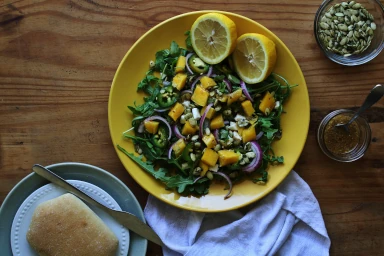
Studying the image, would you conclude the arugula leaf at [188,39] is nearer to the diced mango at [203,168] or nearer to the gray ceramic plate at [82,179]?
the diced mango at [203,168]

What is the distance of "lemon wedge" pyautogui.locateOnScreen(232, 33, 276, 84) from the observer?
174 centimetres

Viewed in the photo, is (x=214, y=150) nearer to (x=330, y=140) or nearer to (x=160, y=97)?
(x=160, y=97)

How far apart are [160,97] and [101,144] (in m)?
0.37

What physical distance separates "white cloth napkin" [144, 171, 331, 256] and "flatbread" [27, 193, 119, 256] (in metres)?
0.23

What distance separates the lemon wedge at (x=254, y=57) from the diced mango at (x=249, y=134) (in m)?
0.21

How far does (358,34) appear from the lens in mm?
1892

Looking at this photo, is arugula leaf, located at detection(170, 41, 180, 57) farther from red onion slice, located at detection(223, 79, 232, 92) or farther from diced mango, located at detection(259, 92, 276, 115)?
diced mango, located at detection(259, 92, 276, 115)

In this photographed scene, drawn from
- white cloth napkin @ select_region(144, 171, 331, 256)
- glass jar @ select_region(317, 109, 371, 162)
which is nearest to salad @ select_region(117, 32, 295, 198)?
white cloth napkin @ select_region(144, 171, 331, 256)

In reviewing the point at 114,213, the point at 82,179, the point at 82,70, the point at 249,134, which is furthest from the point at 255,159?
the point at 82,70

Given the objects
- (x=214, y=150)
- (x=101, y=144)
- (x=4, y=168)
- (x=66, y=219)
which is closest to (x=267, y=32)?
(x=214, y=150)

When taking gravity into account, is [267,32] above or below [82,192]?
above

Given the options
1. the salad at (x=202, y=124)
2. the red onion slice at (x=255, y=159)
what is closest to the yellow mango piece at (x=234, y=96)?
the salad at (x=202, y=124)

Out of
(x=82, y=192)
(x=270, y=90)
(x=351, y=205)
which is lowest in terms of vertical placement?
(x=351, y=205)

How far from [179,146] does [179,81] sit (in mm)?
285
